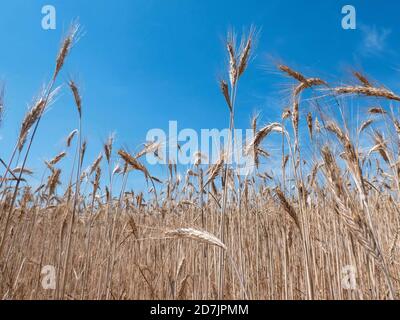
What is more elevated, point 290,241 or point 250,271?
point 290,241

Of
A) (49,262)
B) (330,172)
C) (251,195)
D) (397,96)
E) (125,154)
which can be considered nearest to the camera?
(330,172)

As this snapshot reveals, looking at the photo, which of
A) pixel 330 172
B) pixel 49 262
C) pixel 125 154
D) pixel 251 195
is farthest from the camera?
pixel 49 262

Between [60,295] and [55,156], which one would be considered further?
[55,156]

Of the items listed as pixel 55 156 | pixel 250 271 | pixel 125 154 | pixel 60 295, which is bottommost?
pixel 60 295

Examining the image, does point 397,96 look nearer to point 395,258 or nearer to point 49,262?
point 395,258

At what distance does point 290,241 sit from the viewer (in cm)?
326
